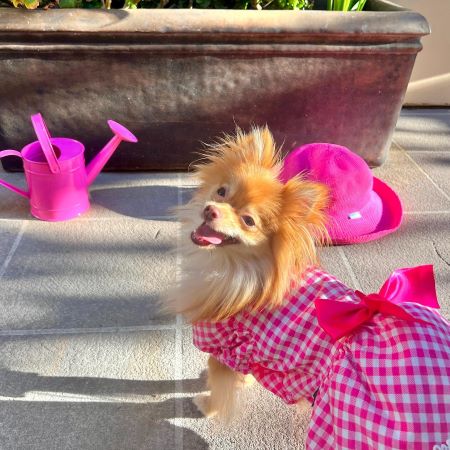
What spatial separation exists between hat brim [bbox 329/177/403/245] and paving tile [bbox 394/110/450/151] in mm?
889

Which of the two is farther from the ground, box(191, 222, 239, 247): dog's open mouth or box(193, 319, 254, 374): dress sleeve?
box(191, 222, 239, 247): dog's open mouth

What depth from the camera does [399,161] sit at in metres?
3.33

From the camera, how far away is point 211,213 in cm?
132

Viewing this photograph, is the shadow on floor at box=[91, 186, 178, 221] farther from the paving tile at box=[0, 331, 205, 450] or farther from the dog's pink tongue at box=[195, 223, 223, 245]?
the dog's pink tongue at box=[195, 223, 223, 245]

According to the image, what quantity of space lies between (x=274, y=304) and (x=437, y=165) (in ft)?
8.10

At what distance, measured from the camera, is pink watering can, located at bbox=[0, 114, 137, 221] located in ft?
7.97

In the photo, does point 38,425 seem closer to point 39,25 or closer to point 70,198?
point 70,198

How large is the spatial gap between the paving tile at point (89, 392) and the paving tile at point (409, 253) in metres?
1.05

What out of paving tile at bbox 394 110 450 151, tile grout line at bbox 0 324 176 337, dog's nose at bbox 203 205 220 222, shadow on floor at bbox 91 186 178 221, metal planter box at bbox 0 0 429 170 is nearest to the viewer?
dog's nose at bbox 203 205 220 222

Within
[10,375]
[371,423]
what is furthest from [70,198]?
[371,423]

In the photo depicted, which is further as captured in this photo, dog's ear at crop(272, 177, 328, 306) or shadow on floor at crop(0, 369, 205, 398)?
shadow on floor at crop(0, 369, 205, 398)

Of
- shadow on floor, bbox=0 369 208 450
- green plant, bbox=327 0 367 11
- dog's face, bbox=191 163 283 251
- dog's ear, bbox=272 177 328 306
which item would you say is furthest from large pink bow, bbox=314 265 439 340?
green plant, bbox=327 0 367 11

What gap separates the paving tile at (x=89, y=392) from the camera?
5.21ft

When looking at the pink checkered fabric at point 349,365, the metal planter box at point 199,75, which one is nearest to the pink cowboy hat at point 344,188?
the metal planter box at point 199,75
